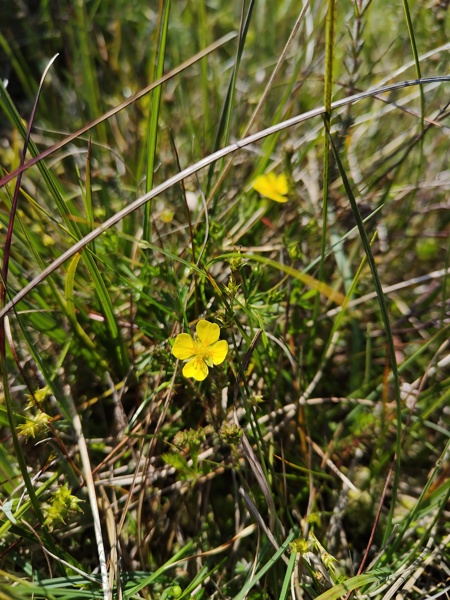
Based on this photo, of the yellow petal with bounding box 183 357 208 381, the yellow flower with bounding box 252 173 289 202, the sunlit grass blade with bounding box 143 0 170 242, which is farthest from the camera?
the yellow flower with bounding box 252 173 289 202

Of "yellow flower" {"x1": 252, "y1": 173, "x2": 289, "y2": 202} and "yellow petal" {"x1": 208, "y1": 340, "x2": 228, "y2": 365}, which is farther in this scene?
"yellow flower" {"x1": 252, "y1": 173, "x2": 289, "y2": 202}

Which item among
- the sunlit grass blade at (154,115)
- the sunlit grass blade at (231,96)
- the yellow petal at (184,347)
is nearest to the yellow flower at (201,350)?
the yellow petal at (184,347)

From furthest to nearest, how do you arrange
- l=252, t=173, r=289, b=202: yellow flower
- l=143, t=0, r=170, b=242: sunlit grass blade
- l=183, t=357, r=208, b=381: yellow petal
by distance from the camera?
l=252, t=173, r=289, b=202: yellow flower
l=143, t=0, r=170, b=242: sunlit grass blade
l=183, t=357, r=208, b=381: yellow petal

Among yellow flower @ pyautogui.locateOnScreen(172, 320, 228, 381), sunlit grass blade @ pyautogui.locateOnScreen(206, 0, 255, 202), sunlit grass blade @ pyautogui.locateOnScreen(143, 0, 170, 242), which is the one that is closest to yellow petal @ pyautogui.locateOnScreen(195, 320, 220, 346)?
yellow flower @ pyautogui.locateOnScreen(172, 320, 228, 381)

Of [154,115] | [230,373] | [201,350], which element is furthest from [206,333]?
[154,115]

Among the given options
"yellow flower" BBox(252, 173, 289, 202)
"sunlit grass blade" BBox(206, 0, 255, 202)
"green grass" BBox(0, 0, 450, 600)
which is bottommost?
"green grass" BBox(0, 0, 450, 600)

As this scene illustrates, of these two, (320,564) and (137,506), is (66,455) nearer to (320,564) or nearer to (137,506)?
(137,506)

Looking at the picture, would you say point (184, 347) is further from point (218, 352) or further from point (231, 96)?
point (231, 96)

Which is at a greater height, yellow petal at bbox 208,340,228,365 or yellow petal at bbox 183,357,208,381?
A: yellow petal at bbox 208,340,228,365

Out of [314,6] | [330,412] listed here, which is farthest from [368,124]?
[330,412]

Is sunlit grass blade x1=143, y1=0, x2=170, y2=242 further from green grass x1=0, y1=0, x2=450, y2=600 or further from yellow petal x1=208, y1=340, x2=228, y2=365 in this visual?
yellow petal x1=208, y1=340, x2=228, y2=365
